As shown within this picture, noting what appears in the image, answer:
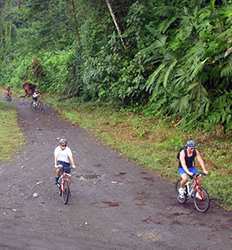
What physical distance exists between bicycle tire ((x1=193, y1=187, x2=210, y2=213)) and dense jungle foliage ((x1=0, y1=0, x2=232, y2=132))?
5963mm

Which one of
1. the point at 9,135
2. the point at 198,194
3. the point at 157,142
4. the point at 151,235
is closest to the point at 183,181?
the point at 198,194

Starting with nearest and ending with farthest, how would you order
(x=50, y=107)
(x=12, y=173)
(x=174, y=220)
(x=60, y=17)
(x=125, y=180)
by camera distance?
1. (x=174, y=220)
2. (x=125, y=180)
3. (x=12, y=173)
4. (x=50, y=107)
5. (x=60, y=17)

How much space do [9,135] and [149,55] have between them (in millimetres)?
7204

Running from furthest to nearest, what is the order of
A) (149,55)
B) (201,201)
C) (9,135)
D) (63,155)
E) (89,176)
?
(149,55) < (9,135) < (89,176) < (63,155) < (201,201)

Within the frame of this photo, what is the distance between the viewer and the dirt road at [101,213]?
1045cm

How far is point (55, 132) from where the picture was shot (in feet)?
78.1

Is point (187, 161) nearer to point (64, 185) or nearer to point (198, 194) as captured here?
point (198, 194)

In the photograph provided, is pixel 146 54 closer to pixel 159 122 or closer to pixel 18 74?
pixel 159 122

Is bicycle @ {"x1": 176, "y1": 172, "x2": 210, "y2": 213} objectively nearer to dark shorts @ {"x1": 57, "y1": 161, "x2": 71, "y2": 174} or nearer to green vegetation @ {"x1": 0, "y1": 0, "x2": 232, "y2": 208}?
green vegetation @ {"x1": 0, "y1": 0, "x2": 232, "y2": 208}

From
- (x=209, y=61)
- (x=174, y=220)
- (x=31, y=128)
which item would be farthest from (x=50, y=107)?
(x=174, y=220)

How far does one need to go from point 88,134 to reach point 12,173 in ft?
23.1

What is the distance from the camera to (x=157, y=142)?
19703 millimetres

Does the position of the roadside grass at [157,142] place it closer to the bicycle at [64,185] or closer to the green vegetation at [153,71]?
the green vegetation at [153,71]

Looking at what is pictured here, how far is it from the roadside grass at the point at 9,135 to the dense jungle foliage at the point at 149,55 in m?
4.78
